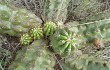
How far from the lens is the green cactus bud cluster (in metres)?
3.14

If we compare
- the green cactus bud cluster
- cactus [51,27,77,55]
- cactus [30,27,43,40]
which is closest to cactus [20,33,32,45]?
cactus [30,27,43,40]

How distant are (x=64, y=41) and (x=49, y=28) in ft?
1.52

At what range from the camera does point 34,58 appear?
293 centimetres

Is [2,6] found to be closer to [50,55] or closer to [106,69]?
[50,55]

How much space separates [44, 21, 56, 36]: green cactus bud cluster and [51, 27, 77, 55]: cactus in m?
0.14

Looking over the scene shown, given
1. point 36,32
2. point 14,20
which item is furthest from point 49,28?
point 14,20

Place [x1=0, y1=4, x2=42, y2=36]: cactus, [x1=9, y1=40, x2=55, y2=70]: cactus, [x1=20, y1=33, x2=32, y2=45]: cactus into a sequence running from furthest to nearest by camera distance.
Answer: [x1=20, y1=33, x2=32, y2=45]: cactus < [x1=0, y1=4, x2=42, y2=36]: cactus < [x1=9, y1=40, x2=55, y2=70]: cactus

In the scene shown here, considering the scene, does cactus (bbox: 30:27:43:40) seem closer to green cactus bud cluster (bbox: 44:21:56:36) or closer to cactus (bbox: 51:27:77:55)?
green cactus bud cluster (bbox: 44:21:56:36)

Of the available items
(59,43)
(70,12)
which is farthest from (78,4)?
(59,43)

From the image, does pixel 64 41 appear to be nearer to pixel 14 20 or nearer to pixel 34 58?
pixel 34 58

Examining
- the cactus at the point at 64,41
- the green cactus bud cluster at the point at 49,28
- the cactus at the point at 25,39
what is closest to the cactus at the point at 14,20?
the cactus at the point at 25,39

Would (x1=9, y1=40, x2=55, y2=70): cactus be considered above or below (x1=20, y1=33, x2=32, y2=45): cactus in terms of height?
below

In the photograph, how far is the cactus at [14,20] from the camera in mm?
3076

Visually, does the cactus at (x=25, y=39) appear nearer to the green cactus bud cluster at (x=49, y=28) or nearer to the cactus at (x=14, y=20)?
the cactus at (x=14, y=20)
